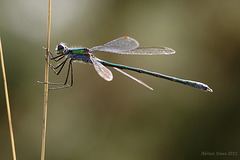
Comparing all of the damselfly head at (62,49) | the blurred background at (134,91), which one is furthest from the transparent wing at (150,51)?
the blurred background at (134,91)

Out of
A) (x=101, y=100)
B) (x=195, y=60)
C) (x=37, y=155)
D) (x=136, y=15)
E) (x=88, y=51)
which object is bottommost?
(x=37, y=155)

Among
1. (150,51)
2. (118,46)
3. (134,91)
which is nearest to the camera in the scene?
(118,46)

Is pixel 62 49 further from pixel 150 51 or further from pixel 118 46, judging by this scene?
pixel 150 51

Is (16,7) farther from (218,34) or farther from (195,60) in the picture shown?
(218,34)

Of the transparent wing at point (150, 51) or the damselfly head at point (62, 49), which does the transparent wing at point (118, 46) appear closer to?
the transparent wing at point (150, 51)

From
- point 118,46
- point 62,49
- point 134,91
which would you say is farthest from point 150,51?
point 134,91

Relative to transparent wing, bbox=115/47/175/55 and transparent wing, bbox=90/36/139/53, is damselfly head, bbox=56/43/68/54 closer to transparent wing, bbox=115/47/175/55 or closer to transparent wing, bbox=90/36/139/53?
transparent wing, bbox=90/36/139/53

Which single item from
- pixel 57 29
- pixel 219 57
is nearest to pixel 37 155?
pixel 57 29

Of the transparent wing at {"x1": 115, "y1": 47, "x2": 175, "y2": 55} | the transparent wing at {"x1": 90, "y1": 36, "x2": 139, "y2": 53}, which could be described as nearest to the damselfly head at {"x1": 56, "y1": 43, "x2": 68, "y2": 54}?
the transparent wing at {"x1": 90, "y1": 36, "x2": 139, "y2": 53}

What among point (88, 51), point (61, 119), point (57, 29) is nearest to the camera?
point (88, 51)
